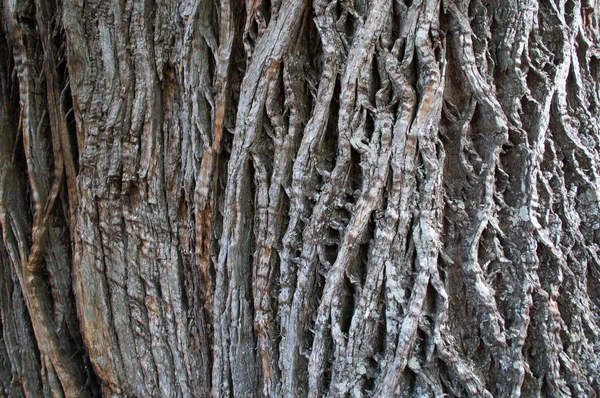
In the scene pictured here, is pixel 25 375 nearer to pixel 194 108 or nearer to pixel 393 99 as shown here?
pixel 194 108

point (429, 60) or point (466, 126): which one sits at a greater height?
point (429, 60)

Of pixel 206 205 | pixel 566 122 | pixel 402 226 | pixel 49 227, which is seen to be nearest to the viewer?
pixel 402 226

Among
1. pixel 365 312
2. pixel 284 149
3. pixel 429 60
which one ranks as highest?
pixel 429 60

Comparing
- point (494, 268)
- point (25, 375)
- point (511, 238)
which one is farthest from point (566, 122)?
point (25, 375)

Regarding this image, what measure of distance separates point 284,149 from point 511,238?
2.60ft

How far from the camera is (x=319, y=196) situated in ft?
4.94

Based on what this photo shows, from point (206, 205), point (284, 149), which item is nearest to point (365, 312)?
point (284, 149)

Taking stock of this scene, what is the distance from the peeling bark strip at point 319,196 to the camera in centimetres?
140

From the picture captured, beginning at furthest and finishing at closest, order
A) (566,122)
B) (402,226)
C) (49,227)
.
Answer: (49,227) < (566,122) < (402,226)

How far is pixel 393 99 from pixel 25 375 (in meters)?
1.99

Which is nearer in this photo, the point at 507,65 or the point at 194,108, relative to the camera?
the point at 507,65

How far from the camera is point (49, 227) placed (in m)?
1.98

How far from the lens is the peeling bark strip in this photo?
4.58ft

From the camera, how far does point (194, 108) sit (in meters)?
1.71
